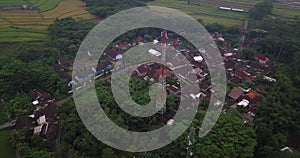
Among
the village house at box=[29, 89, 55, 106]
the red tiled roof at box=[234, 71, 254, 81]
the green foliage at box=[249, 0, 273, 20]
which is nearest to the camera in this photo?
the village house at box=[29, 89, 55, 106]

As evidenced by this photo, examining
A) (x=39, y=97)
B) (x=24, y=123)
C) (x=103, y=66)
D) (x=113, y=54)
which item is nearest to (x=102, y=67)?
(x=103, y=66)

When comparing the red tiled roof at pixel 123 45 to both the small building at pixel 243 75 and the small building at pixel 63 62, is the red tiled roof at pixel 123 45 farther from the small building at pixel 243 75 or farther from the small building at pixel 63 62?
the small building at pixel 243 75

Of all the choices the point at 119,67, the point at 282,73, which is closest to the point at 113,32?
the point at 119,67

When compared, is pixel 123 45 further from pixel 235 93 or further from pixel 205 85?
pixel 235 93

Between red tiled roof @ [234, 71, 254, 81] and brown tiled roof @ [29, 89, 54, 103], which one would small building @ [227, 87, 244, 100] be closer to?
red tiled roof @ [234, 71, 254, 81]

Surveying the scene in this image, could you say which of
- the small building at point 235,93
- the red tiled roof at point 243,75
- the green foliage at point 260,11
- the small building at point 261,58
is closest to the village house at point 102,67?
the small building at point 235,93

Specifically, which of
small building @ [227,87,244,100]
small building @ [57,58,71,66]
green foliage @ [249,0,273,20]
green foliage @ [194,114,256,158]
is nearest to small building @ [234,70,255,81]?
small building @ [227,87,244,100]

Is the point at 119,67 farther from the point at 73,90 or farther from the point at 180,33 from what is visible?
the point at 180,33

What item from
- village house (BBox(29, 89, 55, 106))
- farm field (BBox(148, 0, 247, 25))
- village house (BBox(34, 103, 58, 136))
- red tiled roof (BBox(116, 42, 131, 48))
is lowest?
village house (BBox(34, 103, 58, 136))
